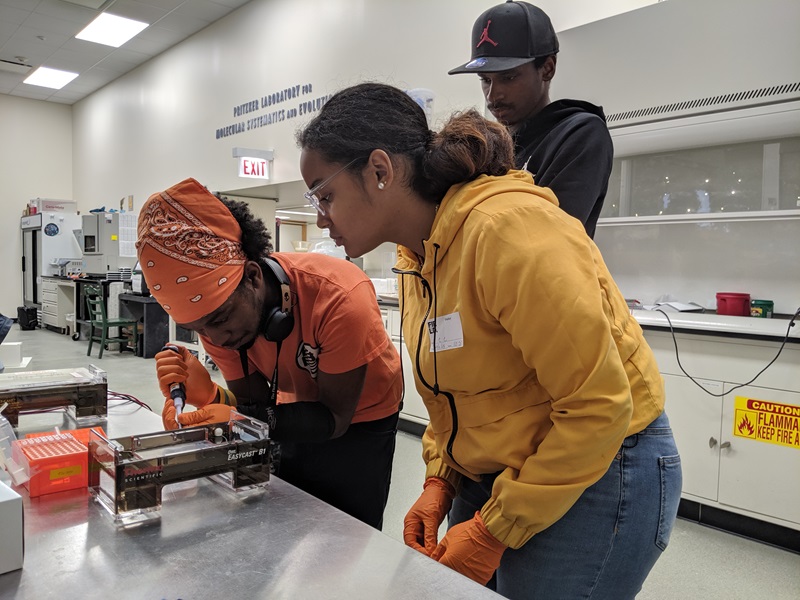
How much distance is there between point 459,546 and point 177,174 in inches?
274

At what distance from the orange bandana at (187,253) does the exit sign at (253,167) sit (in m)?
4.24

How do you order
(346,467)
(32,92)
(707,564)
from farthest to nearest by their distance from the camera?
(32,92), (707,564), (346,467)

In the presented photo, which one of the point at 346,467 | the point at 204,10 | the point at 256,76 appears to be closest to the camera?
the point at 346,467

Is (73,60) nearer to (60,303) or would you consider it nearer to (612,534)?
(60,303)

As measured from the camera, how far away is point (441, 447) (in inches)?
36.4

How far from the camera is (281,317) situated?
3.61 feet

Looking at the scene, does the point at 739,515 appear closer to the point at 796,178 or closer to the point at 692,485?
the point at 692,485

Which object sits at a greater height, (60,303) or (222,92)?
(222,92)

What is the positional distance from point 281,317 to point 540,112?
2.80ft

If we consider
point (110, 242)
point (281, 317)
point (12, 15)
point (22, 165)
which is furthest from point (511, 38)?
point (22, 165)

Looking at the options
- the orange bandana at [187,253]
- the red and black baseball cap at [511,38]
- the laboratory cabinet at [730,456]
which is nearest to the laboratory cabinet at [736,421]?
Answer: the laboratory cabinet at [730,456]

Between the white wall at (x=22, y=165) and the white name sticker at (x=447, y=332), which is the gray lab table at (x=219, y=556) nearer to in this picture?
the white name sticker at (x=447, y=332)

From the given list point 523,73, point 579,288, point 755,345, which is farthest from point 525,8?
point 755,345

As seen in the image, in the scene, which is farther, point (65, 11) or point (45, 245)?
point (45, 245)
